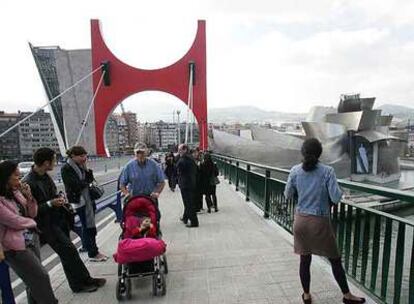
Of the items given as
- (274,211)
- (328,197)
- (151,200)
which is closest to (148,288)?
(151,200)

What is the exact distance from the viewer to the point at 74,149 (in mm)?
4203

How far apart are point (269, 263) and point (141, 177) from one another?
5.83ft

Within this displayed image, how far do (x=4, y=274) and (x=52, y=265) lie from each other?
88.8 inches

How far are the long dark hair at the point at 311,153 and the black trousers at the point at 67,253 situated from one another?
2.27 meters

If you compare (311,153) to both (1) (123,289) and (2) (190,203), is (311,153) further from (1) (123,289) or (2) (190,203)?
(2) (190,203)

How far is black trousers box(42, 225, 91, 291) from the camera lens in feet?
11.4

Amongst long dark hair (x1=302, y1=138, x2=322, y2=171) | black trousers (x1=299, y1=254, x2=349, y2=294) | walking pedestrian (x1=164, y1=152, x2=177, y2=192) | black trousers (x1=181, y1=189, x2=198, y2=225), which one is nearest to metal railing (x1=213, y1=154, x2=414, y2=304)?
black trousers (x1=299, y1=254, x2=349, y2=294)

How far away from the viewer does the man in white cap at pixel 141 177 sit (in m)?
4.63

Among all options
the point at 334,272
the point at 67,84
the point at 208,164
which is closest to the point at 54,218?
the point at 334,272

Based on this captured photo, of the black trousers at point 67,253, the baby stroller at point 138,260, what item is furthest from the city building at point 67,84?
the baby stroller at point 138,260

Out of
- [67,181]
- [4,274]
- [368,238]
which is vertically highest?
[67,181]

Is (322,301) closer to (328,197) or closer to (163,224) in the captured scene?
(328,197)

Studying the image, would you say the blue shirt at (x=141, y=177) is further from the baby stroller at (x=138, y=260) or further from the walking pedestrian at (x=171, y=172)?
the walking pedestrian at (x=171, y=172)

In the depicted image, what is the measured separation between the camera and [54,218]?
3.49 metres
